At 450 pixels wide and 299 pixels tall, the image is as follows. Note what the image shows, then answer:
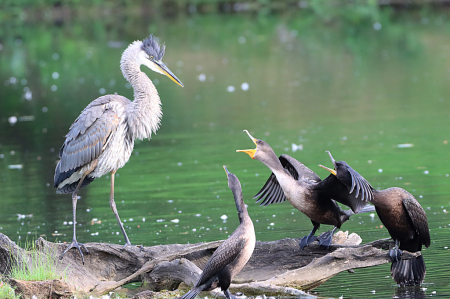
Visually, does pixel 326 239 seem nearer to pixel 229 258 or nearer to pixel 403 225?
pixel 403 225

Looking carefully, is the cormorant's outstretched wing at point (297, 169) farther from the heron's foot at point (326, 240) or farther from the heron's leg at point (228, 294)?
the heron's leg at point (228, 294)

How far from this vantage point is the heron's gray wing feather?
7.88 meters

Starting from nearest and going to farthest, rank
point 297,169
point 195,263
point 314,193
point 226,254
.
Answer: point 226,254 < point 314,193 < point 195,263 < point 297,169

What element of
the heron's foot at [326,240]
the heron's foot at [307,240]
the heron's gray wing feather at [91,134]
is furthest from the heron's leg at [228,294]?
the heron's gray wing feather at [91,134]

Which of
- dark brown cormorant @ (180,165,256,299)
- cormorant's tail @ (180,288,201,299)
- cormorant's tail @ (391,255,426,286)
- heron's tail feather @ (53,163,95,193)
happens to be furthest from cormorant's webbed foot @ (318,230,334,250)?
heron's tail feather @ (53,163,95,193)

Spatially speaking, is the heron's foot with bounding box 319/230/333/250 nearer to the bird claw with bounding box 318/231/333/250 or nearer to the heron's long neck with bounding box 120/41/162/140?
the bird claw with bounding box 318/231/333/250

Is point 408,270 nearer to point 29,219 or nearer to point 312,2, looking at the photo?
point 29,219

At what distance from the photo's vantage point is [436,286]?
6734 mm

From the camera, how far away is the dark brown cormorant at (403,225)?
6.65 m

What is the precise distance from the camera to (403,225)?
6.77 meters

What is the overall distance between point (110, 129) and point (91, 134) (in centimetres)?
22

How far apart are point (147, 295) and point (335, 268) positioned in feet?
5.92

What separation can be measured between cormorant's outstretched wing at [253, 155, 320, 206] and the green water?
89 cm

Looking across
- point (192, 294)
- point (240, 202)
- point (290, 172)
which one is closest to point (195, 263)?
point (192, 294)
